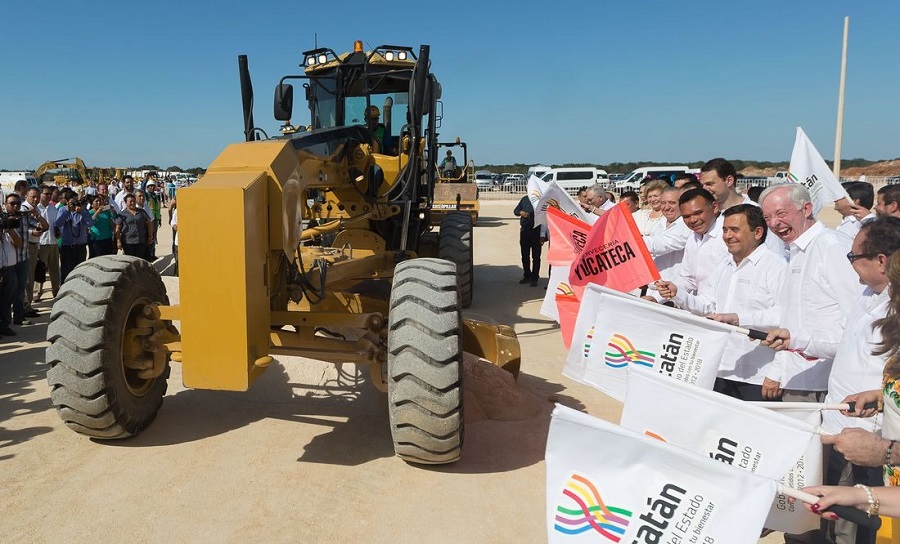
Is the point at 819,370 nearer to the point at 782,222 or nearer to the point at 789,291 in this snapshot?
the point at 789,291

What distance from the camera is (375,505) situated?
12.5 feet

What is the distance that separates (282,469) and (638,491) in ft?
9.16

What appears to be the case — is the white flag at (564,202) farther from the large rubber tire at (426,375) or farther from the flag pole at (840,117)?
the flag pole at (840,117)

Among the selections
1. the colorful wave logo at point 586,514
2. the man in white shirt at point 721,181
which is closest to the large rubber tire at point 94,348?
the colorful wave logo at point 586,514

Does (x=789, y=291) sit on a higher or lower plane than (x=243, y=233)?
lower

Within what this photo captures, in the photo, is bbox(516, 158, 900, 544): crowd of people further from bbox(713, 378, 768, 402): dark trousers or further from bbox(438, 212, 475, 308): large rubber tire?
bbox(438, 212, 475, 308): large rubber tire

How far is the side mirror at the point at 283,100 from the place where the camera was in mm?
6188

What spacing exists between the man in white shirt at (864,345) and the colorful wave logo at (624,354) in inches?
42.4

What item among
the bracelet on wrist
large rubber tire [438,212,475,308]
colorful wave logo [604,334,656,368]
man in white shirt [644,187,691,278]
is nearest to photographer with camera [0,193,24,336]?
large rubber tire [438,212,475,308]

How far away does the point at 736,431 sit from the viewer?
2.52 metres

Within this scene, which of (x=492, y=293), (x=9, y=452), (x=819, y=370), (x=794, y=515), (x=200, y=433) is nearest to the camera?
(x=794, y=515)

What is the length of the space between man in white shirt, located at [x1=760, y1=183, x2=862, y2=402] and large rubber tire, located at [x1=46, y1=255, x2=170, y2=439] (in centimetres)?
414

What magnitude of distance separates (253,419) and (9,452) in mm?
1675

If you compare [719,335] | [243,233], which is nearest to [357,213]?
[243,233]
